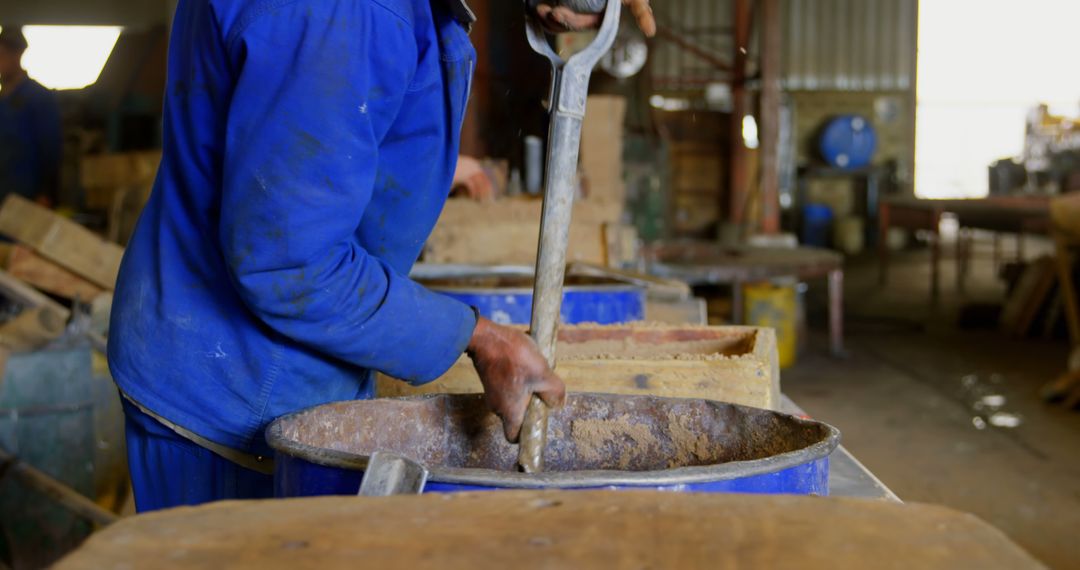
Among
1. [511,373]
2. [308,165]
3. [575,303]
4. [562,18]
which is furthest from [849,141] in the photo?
[308,165]

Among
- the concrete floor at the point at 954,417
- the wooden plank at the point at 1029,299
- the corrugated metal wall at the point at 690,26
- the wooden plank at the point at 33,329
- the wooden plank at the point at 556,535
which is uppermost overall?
the corrugated metal wall at the point at 690,26

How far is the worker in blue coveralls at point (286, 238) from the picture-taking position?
48.9 inches

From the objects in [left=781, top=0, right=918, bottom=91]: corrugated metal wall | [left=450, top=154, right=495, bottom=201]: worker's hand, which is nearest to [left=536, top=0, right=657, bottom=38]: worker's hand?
[left=450, top=154, right=495, bottom=201]: worker's hand

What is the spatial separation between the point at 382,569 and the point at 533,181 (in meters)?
4.11

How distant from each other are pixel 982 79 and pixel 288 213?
21.5 meters

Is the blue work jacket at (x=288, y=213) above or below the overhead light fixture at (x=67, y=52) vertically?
below

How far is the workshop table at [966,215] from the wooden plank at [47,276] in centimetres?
654

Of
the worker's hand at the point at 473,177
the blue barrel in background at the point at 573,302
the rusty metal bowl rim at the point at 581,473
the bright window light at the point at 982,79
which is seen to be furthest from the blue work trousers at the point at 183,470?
the bright window light at the point at 982,79

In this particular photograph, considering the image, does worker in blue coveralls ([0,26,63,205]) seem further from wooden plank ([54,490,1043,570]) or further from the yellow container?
wooden plank ([54,490,1043,570])

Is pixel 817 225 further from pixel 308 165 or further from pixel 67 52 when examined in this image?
pixel 308 165

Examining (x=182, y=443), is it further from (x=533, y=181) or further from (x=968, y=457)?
(x=968, y=457)

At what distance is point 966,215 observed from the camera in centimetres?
982

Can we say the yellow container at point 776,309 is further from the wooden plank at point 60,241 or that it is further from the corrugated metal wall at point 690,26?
the corrugated metal wall at point 690,26

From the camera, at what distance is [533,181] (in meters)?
4.79
